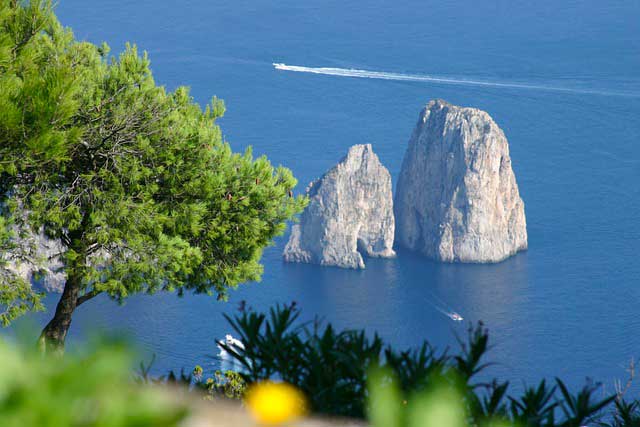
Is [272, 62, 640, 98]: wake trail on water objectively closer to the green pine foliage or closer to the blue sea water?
the blue sea water

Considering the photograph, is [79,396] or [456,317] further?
[456,317]

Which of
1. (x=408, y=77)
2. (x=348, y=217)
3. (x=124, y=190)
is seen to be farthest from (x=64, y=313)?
(x=408, y=77)

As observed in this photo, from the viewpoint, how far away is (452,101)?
319 feet

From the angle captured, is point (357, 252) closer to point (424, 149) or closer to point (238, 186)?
point (424, 149)

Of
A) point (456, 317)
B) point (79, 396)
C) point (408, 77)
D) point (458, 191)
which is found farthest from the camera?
point (408, 77)

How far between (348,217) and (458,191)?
1352 cm

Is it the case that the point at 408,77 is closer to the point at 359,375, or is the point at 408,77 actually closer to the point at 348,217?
the point at 348,217

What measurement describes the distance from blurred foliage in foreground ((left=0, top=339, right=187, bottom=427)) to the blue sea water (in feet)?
162

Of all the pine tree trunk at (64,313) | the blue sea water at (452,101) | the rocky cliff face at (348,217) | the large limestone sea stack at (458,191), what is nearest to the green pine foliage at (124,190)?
the pine tree trunk at (64,313)

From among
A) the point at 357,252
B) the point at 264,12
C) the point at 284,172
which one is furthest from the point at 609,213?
the point at 284,172

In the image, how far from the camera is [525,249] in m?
79.8

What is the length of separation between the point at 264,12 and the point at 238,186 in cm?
11236

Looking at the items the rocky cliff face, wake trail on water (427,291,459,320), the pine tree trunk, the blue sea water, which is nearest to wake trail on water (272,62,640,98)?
the blue sea water

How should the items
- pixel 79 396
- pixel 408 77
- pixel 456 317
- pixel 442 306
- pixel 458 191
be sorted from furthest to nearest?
pixel 408 77 < pixel 458 191 < pixel 442 306 < pixel 456 317 < pixel 79 396
